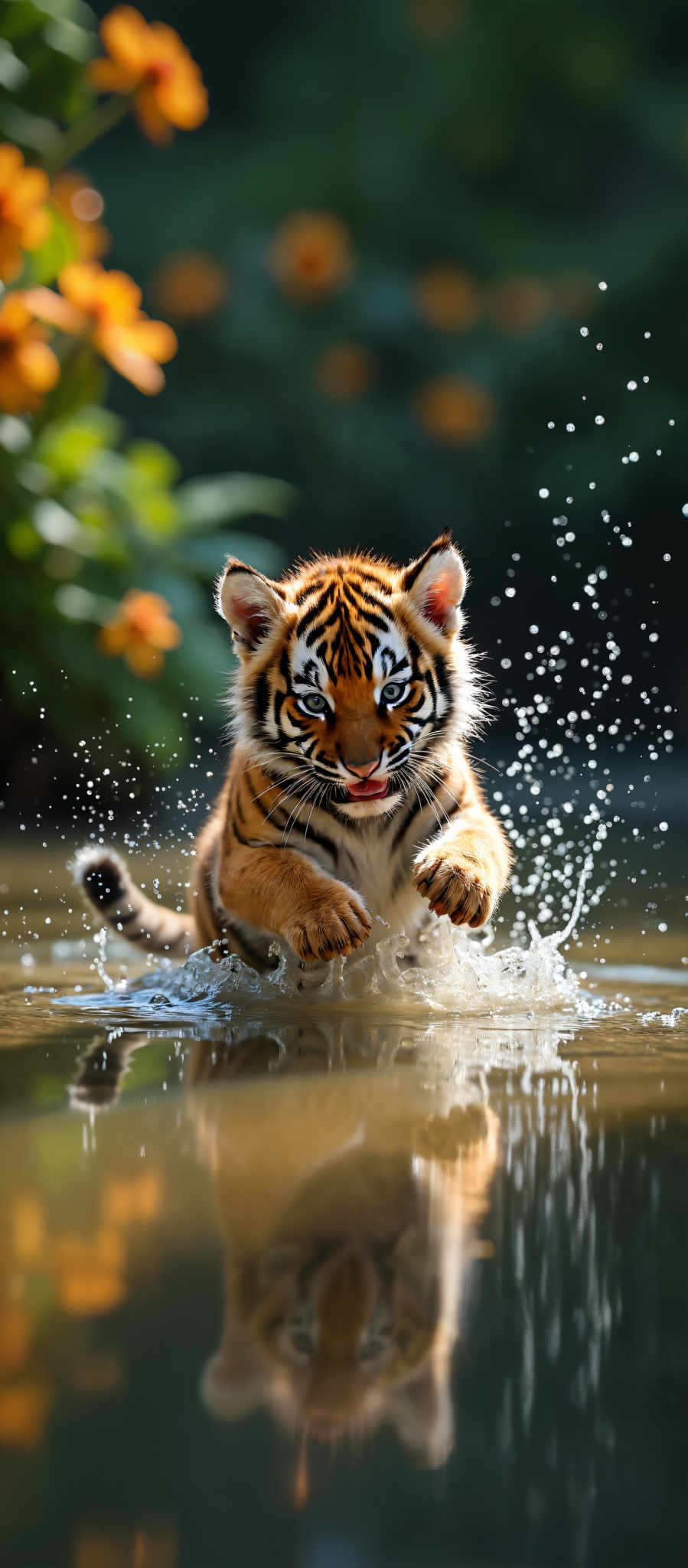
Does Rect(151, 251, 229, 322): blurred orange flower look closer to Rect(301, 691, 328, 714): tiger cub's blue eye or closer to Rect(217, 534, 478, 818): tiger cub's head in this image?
Rect(217, 534, 478, 818): tiger cub's head

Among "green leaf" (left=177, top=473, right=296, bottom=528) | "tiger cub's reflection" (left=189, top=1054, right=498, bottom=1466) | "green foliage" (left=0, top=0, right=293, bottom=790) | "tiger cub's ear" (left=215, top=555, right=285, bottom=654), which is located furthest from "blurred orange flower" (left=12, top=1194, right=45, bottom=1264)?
"green leaf" (left=177, top=473, right=296, bottom=528)

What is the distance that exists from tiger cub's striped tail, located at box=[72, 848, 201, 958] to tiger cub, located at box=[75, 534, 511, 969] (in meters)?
0.39

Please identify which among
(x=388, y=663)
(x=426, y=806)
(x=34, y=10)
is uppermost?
(x=34, y=10)

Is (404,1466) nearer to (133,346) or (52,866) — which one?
(52,866)

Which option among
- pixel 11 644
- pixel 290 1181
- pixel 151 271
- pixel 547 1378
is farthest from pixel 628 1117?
pixel 151 271

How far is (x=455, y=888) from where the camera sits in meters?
2.23

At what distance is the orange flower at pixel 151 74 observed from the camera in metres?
4.56

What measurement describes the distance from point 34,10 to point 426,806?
374 cm

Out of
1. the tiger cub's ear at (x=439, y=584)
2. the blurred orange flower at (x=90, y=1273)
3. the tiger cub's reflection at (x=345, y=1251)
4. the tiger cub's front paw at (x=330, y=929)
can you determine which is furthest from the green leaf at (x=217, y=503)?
the blurred orange flower at (x=90, y=1273)

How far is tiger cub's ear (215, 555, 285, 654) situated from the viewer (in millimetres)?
2492

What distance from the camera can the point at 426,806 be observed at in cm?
256

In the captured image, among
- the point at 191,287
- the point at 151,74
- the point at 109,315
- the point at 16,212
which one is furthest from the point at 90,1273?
the point at 191,287

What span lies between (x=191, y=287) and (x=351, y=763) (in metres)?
7.33

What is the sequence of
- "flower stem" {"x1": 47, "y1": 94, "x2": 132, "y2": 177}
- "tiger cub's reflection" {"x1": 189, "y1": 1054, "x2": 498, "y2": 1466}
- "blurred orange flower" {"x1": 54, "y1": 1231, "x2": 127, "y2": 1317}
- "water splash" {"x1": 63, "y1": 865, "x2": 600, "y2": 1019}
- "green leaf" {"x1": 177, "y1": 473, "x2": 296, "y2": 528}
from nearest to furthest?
"tiger cub's reflection" {"x1": 189, "y1": 1054, "x2": 498, "y2": 1466}, "blurred orange flower" {"x1": 54, "y1": 1231, "x2": 127, "y2": 1317}, "water splash" {"x1": 63, "y1": 865, "x2": 600, "y2": 1019}, "flower stem" {"x1": 47, "y1": 94, "x2": 132, "y2": 177}, "green leaf" {"x1": 177, "y1": 473, "x2": 296, "y2": 528}
